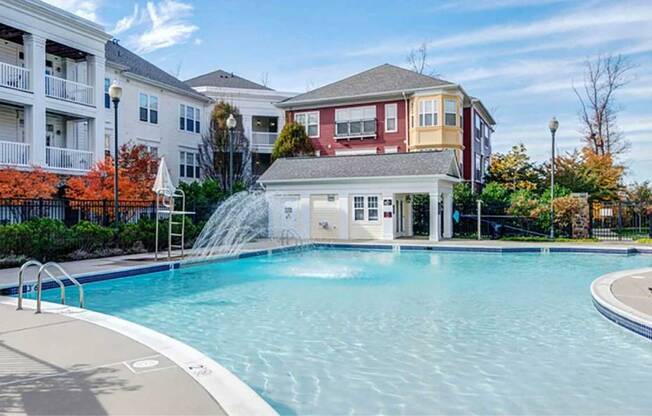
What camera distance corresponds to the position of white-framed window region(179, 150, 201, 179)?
28891 millimetres

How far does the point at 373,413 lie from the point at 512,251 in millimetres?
15129

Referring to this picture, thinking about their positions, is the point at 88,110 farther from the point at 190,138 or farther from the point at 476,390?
the point at 476,390

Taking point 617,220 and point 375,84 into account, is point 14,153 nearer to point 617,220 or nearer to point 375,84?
point 375,84

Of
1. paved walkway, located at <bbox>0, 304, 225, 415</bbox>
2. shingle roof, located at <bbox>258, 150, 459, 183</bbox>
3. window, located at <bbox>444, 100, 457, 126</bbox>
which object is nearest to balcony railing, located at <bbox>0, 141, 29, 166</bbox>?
shingle roof, located at <bbox>258, 150, 459, 183</bbox>

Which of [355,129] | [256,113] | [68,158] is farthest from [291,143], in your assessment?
[68,158]

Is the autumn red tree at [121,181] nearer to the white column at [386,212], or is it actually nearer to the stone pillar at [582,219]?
the white column at [386,212]

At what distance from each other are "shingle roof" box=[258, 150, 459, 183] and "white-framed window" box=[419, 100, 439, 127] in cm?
483

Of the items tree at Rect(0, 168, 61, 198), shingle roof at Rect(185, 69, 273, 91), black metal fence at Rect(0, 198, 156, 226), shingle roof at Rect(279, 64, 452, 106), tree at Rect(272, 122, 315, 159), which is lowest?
black metal fence at Rect(0, 198, 156, 226)

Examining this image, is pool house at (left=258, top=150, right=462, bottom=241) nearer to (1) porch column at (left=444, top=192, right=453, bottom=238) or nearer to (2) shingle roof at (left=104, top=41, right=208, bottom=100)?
(1) porch column at (left=444, top=192, right=453, bottom=238)

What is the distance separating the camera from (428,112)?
2741 cm

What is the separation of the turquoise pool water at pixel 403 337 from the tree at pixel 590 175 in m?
17.7

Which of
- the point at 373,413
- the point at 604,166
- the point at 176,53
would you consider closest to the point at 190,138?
the point at 176,53

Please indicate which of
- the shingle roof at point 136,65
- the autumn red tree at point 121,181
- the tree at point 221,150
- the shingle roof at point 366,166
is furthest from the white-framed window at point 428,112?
the autumn red tree at point 121,181

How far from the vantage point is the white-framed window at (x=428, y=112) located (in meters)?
27.2
